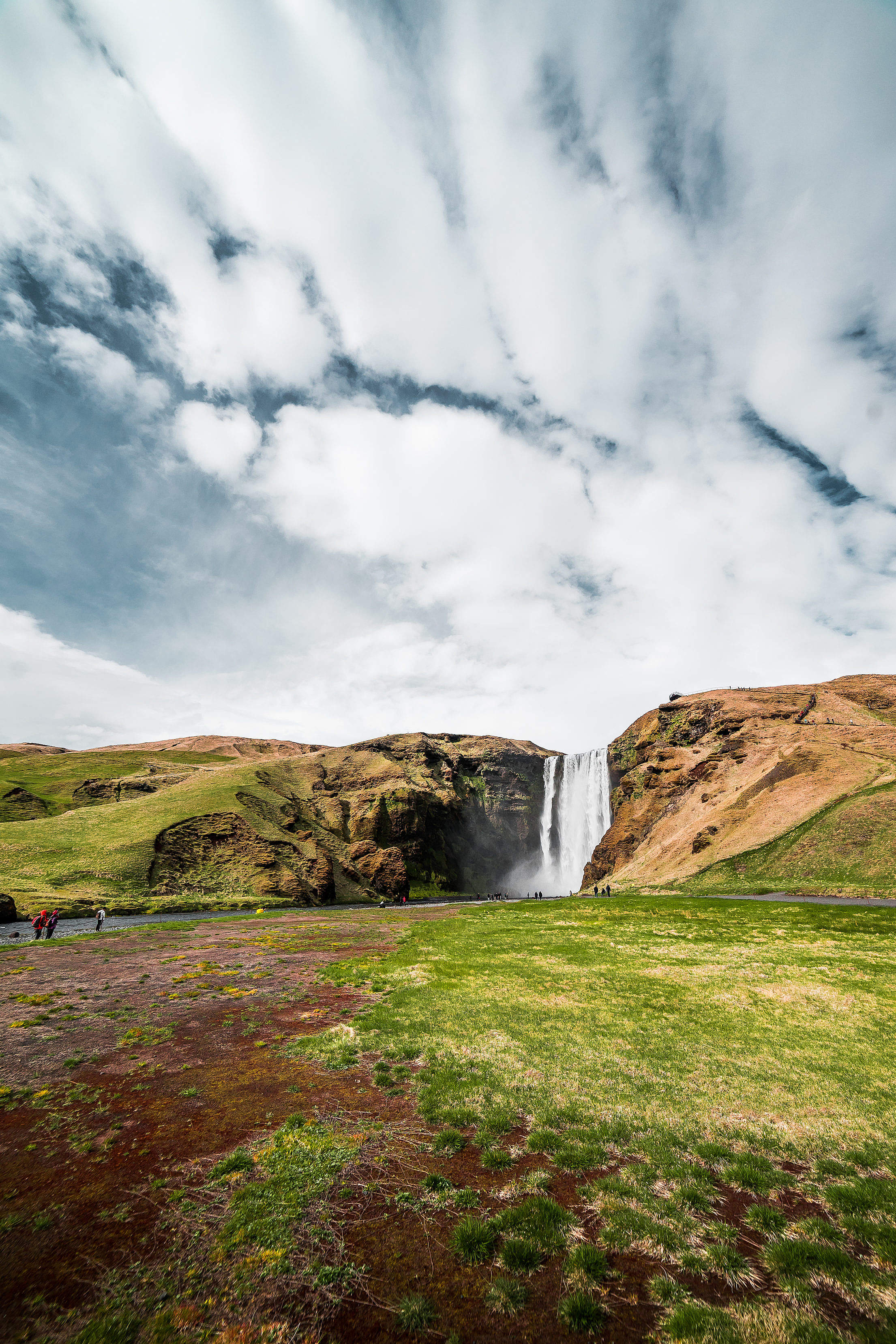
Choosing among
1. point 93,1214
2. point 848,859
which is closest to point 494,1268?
point 93,1214

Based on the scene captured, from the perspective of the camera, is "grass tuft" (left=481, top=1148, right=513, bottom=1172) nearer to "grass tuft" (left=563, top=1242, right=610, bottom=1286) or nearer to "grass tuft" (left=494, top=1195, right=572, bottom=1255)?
"grass tuft" (left=494, top=1195, right=572, bottom=1255)

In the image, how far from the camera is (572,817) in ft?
441

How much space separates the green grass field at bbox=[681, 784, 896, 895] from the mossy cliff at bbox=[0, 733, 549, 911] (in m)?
59.9

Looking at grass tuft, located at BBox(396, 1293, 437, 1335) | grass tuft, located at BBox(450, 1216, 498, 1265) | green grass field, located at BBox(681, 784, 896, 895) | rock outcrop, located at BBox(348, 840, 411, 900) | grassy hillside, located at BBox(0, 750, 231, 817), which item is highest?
grassy hillside, located at BBox(0, 750, 231, 817)

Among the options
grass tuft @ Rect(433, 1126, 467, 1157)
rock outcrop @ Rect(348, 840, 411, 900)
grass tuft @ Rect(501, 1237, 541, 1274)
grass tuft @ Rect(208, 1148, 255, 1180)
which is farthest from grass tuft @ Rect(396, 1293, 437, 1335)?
rock outcrop @ Rect(348, 840, 411, 900)

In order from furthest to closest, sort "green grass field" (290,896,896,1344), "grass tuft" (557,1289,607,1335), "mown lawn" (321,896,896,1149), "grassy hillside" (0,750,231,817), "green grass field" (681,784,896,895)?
"grassy hillside" (0,750,231,817)
"green grass field" (681,784,896,895)
"mown lawn" (321,896,896,1149)
"green grass field" (290,896,896,1344)
"grass tuft" (557,1289,607,1335)

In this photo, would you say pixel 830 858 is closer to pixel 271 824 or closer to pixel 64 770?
pixel 271 824

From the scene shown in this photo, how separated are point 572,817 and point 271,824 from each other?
265ft

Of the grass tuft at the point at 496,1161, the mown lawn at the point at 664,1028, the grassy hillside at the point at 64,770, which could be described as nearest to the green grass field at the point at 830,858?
the mown lawn at the point at 664,1028

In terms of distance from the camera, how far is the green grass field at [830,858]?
5088 cm

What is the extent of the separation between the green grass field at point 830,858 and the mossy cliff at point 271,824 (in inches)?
2360

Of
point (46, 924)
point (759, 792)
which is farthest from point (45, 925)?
point (759, 792)

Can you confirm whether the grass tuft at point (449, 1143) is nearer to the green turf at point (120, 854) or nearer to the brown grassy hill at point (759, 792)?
the green turf at point (120, 854)

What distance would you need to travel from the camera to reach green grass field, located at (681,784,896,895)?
2003 inches
